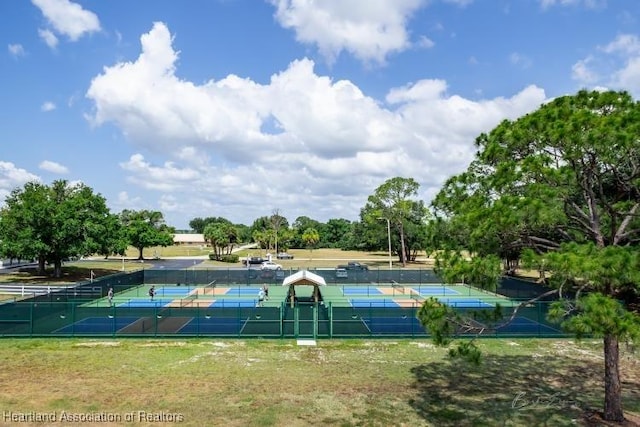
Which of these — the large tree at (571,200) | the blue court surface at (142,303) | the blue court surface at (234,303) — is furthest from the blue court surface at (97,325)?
the large tree at (571,200)

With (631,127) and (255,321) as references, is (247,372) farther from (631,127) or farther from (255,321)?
(631,127)

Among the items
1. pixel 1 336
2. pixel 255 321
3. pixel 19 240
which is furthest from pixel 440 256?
pixel 19 240

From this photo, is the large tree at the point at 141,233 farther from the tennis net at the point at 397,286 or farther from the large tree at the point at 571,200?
the large tree at the point at 571,200

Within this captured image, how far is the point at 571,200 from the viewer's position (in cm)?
1346

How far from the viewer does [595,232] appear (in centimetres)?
1302

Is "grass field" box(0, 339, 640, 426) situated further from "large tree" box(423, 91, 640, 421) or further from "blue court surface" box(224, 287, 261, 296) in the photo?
"blue court surface" box(224, 287, 261, 296)

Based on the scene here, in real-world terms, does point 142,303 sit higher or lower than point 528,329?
higher

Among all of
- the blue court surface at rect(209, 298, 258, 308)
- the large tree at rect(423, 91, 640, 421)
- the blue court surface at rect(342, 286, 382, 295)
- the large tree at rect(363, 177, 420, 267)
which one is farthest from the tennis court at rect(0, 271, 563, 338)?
the large tree at rect(363, 177, 420, 267)

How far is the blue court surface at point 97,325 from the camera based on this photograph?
25.7m

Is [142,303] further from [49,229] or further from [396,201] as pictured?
[396,201]

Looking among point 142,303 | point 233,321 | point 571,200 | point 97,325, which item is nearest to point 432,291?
point 142,303

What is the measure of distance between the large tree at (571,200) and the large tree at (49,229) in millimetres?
44407

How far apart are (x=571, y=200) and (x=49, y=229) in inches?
1907

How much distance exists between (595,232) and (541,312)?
1616 cm
